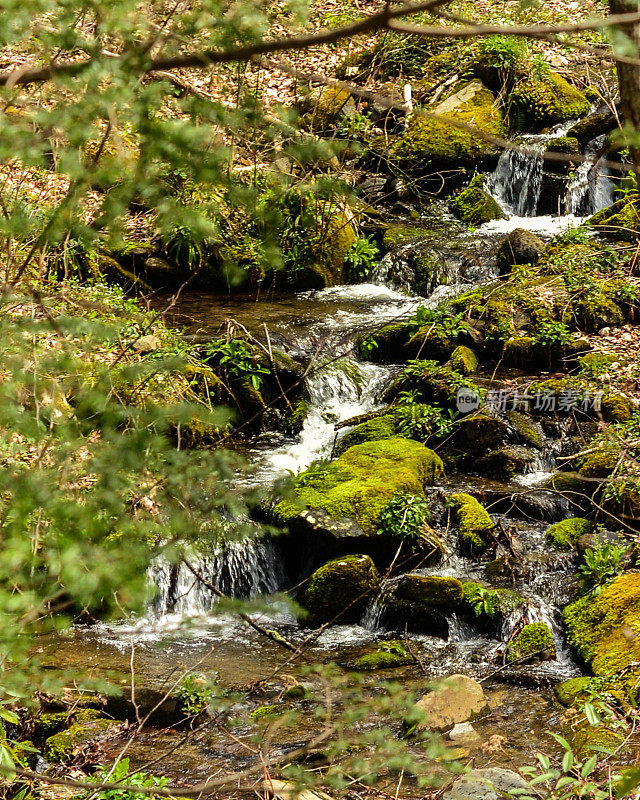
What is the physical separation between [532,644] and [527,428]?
2873 millimetres

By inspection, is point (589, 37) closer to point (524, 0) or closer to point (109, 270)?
point (109, 270)

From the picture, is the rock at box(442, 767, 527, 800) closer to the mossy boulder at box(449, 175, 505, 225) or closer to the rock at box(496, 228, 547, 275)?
the rock at box(496, 228, 547, 275)

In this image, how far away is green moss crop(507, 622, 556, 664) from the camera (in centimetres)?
577

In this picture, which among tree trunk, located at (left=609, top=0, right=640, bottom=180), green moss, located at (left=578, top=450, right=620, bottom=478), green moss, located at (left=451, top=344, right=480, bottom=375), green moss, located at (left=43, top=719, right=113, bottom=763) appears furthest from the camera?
green moss, located at (left=451, top=344, right=480, bottom=375)

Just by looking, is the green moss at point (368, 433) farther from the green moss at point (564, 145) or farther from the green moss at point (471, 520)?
the green moss at point (564, 145)

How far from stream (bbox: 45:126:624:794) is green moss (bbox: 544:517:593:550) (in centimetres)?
10

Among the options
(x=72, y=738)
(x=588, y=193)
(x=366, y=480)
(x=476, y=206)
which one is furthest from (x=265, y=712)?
(x=588, y=193)

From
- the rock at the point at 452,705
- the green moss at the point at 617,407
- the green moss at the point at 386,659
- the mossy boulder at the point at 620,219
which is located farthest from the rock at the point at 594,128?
the rock at the point at 452,705

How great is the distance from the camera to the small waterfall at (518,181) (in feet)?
41.0

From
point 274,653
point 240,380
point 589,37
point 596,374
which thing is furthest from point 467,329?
point 589,37

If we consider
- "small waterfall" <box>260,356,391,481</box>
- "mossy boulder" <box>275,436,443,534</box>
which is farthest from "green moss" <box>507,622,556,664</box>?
"small waterfall" <box>260,356,391,481</box>

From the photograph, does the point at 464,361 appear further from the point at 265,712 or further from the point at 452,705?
the point at 265,712

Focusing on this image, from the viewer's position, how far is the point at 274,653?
609 cm

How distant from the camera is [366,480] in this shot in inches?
290
